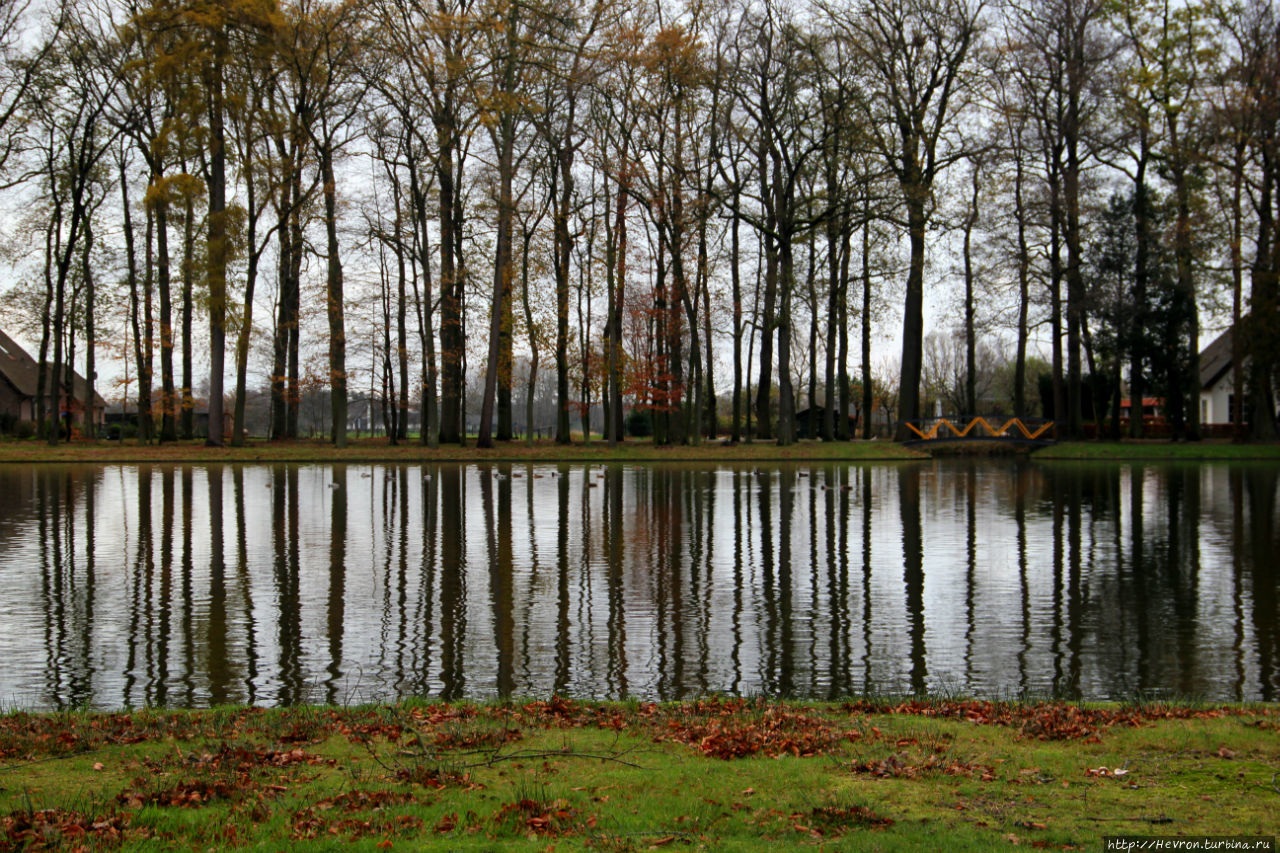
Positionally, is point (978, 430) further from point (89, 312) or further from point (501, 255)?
point (89, 312)

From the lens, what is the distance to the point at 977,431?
44625 millimetres

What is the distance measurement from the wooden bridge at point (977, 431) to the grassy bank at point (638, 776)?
1509 inches

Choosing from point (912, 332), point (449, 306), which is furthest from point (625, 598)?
point (449, 306)

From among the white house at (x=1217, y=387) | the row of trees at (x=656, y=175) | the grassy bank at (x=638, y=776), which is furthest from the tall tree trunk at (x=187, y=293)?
the white house at (x=1217, y=387)

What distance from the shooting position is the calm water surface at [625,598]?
859cm

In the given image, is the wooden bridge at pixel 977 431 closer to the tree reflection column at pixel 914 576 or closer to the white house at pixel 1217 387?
the tree reflection column at pixel 914 576

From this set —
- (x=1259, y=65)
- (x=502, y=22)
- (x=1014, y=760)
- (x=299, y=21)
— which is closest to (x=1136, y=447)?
(x=1259, y=65)

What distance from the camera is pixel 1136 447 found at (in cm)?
4284

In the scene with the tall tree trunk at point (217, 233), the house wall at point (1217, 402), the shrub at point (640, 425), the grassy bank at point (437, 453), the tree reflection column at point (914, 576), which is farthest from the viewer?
the house wall at point (1217, 402)

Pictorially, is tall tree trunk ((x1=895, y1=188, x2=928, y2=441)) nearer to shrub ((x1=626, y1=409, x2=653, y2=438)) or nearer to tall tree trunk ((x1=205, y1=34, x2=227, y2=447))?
shrub ((x1=626, y1=409, x2=653, y2=438))

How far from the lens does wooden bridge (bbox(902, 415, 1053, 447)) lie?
44250mm

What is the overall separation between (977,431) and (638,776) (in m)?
41.8

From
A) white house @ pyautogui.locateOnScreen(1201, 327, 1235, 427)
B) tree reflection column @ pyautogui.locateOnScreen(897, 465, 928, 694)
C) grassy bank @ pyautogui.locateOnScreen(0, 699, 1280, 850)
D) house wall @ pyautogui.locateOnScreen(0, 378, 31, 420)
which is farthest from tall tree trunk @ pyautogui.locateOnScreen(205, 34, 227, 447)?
white house @ pyautogui.locateOnScreen(1201, 327, 1235, 427)

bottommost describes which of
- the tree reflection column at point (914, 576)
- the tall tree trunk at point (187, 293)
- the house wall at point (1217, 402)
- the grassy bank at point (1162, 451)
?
the tree reflection column at point (914, 576)
